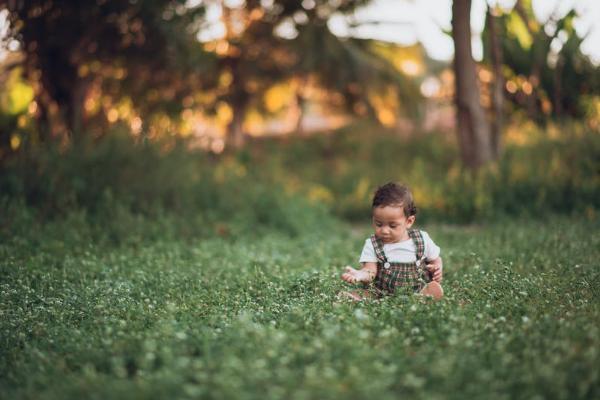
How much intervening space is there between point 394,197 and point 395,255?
1.81ft

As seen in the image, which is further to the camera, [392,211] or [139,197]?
[139,197]

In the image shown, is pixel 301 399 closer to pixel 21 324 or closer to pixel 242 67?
pixel 21 324

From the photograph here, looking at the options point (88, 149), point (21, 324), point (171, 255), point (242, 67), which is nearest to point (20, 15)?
point (88, 149)

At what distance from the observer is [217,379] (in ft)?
9.32

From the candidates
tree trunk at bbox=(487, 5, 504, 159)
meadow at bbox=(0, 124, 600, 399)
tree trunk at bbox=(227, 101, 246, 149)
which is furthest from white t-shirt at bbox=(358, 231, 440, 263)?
tree trunk at bbox=(227, 101, 246, 149)

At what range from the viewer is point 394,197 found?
487 centimetres

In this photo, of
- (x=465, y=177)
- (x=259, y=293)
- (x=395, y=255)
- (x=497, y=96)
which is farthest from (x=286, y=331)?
(x=497, y=96)

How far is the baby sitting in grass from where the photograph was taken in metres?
4.89

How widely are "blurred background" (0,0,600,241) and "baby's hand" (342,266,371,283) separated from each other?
4.79 metres

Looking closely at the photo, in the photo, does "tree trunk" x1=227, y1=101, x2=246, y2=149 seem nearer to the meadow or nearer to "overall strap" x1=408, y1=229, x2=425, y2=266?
the meadow

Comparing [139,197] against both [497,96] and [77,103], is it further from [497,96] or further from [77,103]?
Result: [497,96]

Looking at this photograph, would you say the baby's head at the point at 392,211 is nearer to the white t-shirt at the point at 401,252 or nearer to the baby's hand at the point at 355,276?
the white t-shirt at the point at 401,252

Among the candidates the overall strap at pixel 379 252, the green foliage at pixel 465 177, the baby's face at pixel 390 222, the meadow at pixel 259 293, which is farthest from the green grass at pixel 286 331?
the green foliage at pixel 465 177

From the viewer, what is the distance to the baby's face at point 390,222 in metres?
4.89
